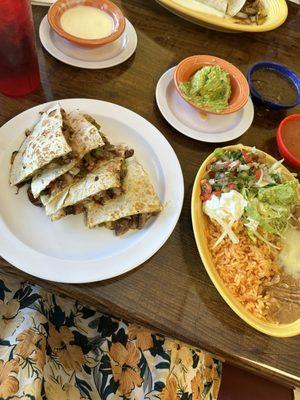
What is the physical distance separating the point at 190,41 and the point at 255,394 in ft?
5.30

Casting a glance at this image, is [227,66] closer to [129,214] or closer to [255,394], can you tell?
[129,214]

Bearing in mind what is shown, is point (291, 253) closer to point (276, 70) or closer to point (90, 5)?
point (276, 70)

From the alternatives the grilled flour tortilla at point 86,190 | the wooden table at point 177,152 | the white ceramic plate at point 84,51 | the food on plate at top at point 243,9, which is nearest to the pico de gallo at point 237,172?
the wooden table at point 177,152

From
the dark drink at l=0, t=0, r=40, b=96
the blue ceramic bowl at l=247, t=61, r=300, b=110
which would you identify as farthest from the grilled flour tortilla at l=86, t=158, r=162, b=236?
the blue ceramic bowl at l=247, t=61, r=300, b=110

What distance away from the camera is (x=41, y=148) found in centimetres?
121

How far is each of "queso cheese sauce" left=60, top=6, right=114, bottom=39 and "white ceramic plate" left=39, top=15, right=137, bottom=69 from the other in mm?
59

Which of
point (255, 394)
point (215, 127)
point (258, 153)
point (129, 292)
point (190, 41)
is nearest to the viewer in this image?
point (129, 292)

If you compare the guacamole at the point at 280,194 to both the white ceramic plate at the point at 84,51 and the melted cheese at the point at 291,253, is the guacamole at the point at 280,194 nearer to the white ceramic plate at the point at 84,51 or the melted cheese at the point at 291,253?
the melted cheese at the point at 291,253

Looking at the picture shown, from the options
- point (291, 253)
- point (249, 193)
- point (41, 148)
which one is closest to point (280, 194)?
point (249, 193)

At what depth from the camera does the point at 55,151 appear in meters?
1.19

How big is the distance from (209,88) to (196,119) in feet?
0.45

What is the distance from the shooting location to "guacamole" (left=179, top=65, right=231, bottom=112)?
5.14 feet

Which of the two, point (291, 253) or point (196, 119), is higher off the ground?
point (196, 119)

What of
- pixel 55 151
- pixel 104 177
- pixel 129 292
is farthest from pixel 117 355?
pixel 55 151
